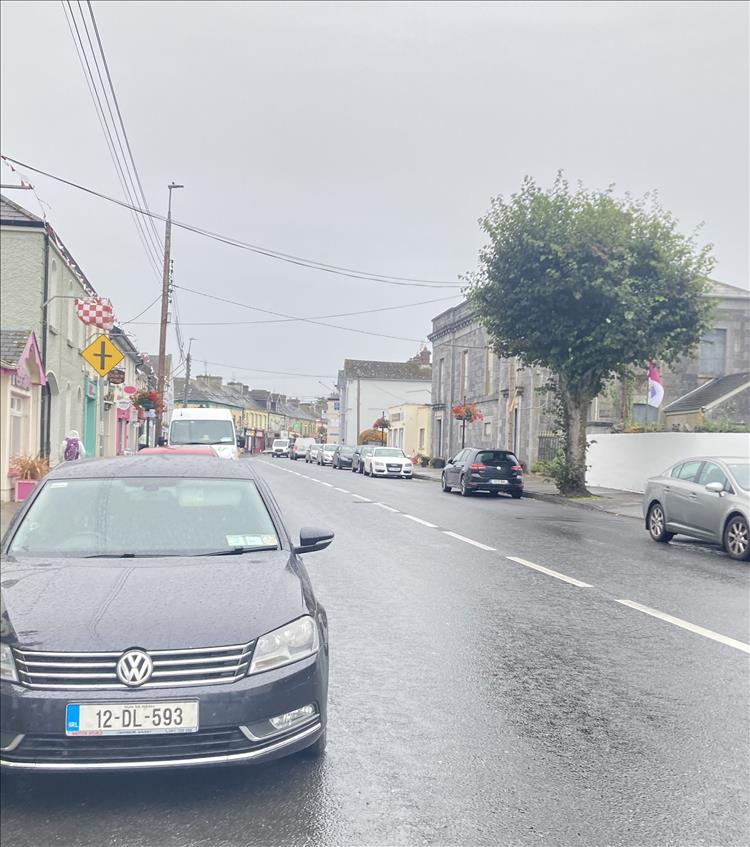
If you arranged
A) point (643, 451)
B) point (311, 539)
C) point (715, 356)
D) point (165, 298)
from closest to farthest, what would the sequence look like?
point (311, 539)
point (643, 451)
point (165, 298)
point (715, 356)

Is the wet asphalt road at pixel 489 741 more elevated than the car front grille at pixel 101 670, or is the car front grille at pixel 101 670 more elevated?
the car front grille at pixel 101 670

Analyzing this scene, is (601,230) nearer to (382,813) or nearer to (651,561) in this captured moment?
(651,561)

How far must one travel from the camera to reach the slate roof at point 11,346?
64.7 ft

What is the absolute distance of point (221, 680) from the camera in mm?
3734

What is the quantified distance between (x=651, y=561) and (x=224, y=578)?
8.95m

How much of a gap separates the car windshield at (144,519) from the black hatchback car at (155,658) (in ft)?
0.14

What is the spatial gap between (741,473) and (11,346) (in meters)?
16.1

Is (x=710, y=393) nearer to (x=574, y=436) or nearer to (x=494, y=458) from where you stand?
(x=574, y=436)

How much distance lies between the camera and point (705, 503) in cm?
1324

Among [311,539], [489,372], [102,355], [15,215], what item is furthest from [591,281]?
[489,372]

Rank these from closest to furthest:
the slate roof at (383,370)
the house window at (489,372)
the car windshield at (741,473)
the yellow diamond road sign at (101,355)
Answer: the car windshield at (741,473) → the yellow diamond road sign at (101,355) → the house window at (489,372) → the slate roof at (383,370)

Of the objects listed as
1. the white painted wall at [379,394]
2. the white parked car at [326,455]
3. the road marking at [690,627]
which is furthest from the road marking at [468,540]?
the white painted wall at [379,394]

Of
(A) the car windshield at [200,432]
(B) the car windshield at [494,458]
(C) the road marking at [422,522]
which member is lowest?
(C) the road marking at [422,522]

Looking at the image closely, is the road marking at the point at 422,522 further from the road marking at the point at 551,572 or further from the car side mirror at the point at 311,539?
the car side mirror at the point at 311,539
